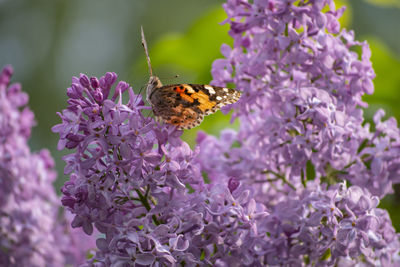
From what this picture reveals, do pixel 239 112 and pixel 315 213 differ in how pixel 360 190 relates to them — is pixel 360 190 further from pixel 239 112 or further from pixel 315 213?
pixel 239 112

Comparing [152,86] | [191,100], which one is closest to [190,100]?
[191,100]

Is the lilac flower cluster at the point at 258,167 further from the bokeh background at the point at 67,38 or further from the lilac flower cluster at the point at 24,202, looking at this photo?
the bokeh background at the point at 67,38

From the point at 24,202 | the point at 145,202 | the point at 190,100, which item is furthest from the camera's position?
the point at 24,202

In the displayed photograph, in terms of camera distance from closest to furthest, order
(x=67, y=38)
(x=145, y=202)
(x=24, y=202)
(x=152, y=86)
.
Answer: (x=145, y=202) < (x=152, y=86) < (x=24, y=202) < (x=67, y=38)

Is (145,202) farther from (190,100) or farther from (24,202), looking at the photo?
(24,202)

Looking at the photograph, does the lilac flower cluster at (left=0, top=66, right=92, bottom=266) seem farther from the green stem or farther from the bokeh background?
the bokeh background

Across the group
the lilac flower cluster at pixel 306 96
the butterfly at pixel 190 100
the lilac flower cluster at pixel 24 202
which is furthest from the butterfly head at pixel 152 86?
the lilac flower cluster at pixel 24 202

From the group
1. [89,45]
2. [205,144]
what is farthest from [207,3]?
[205,144]
